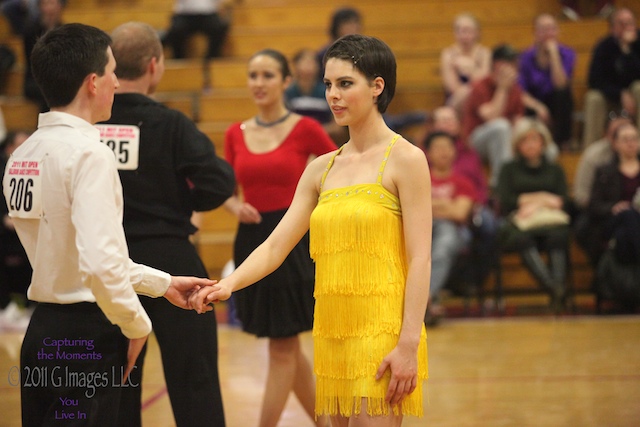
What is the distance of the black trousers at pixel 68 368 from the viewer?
270 centimetres

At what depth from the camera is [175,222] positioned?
11.8 ft

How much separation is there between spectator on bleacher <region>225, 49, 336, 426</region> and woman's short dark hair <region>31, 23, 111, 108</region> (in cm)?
174

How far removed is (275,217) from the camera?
4465 millimetres

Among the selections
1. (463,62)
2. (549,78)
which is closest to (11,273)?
(463,62)

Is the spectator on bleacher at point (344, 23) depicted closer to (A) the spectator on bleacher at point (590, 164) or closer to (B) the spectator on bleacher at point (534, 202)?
(B) the spectator on bleacher at point (534, 202)

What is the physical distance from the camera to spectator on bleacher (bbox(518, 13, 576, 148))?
30.2 ft

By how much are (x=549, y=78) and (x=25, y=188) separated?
24.9 feet

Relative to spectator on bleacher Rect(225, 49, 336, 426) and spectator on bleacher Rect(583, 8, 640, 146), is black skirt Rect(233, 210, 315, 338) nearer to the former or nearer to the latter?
spectator on bleacher Rect(225, 49, 336, 426)

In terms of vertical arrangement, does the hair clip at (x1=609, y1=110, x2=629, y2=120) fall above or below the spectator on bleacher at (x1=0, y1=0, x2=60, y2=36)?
below

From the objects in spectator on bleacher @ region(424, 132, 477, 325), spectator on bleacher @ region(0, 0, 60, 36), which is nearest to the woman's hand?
spectator on bleacher @ region(424, 132, 477, 325)

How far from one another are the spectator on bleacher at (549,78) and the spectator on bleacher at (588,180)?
3.37 ft

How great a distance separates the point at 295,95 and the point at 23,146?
6.29 m

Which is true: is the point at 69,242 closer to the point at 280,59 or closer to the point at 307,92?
the point at 280,59

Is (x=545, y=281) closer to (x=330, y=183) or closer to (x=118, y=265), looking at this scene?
(x=330, y=183)
